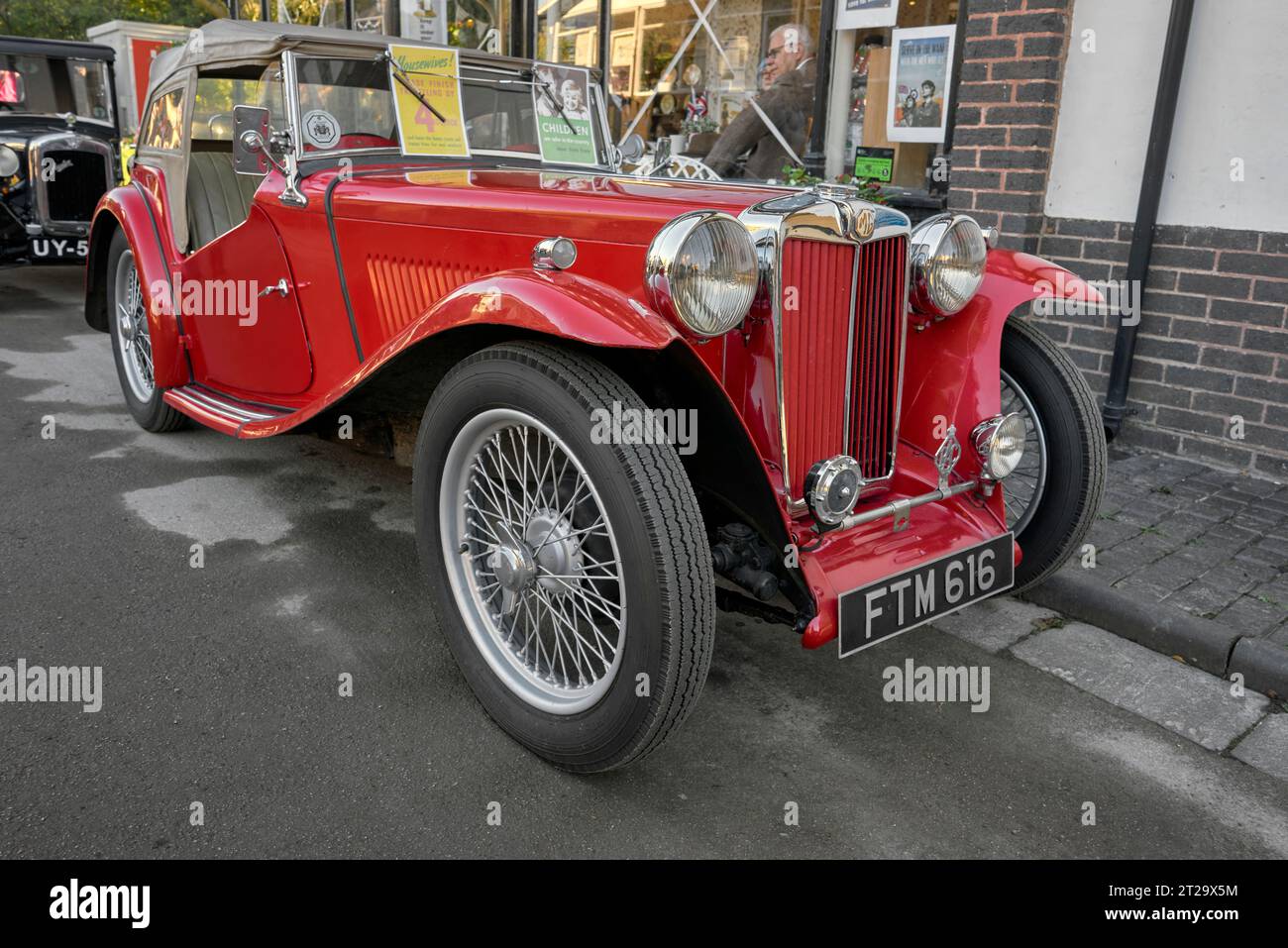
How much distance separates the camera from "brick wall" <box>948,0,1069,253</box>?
4.36 meters

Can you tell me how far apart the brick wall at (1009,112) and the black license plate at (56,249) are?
255 inches

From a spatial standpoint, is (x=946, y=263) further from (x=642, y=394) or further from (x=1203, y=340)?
(x=1203, y=340)

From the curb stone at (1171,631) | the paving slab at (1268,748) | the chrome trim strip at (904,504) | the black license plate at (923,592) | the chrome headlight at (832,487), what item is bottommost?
the paving slab at (1268,748)

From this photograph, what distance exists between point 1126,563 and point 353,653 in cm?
245

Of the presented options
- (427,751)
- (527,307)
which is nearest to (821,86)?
(527,307)

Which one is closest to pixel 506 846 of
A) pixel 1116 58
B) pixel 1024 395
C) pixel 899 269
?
pixel 899 269

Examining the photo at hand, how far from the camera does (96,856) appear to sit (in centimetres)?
184

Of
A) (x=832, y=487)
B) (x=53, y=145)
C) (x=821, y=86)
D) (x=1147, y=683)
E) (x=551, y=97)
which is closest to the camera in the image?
(x=832, y=487)

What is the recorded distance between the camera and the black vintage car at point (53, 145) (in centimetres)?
734

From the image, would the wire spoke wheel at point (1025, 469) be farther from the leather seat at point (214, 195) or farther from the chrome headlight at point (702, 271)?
the leather seat at point (214, 195)

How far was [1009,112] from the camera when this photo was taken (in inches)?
178

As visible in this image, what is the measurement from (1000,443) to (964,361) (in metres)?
0.26

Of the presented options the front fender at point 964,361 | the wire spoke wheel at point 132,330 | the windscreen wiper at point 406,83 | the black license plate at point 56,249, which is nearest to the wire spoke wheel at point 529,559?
the front fender at point 964,361

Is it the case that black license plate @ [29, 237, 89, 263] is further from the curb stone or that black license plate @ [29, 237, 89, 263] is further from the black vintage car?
the curb stone
